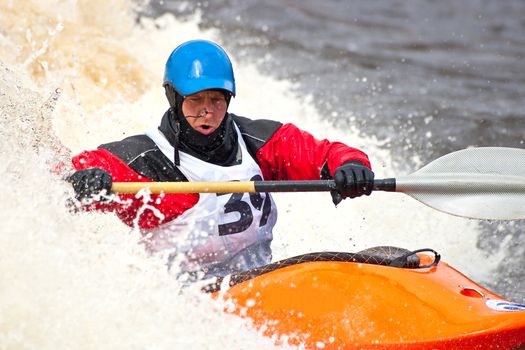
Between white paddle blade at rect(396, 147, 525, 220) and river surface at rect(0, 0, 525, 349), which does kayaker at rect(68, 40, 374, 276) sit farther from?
white paddle blade at rect(396, 147, 525, 220)

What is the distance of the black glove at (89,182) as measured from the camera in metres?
3.66

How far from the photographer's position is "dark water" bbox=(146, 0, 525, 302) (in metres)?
8.50

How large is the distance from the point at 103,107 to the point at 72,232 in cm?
384

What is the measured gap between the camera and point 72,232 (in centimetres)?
380

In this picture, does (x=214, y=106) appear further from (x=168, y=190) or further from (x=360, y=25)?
(x=360, y=25)

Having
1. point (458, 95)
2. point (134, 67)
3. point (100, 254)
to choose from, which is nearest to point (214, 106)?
point (100, 254)

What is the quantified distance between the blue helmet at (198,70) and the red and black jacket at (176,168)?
1.16ft

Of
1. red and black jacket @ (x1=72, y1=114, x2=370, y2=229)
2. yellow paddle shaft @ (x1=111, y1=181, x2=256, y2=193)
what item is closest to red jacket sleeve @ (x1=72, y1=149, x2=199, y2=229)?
red and black jacket @ (x1=72, y1=114, x2=370, y2=229)

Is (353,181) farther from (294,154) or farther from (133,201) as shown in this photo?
(133,201)

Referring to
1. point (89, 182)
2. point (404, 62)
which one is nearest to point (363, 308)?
point (89, 182)

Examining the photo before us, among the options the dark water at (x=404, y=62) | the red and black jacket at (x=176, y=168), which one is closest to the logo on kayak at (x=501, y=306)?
the red and black jacket at (x=176, y=168)

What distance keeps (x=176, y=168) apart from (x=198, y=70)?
0.50m

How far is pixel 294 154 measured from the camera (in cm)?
430

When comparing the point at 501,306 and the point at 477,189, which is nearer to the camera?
the point at 501,306
